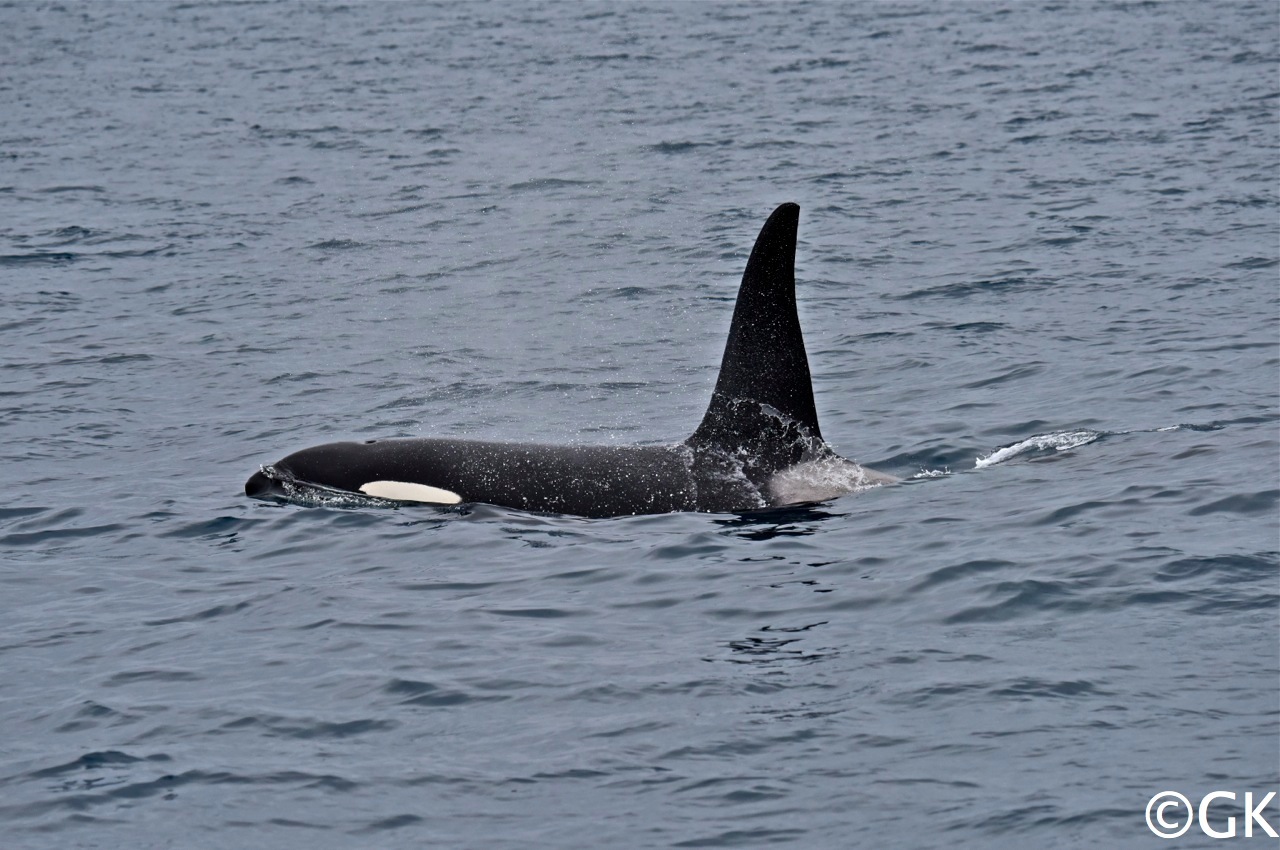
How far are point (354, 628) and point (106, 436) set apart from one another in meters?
7.22

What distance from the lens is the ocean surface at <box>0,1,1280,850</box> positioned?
7719 mm

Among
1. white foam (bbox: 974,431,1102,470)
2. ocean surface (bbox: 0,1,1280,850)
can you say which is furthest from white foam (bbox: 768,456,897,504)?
white foam (bbox: 974,431,1102,470)

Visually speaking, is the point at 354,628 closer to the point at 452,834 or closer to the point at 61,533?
the point at 452,834

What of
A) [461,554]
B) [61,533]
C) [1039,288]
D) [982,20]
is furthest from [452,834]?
[982,20]

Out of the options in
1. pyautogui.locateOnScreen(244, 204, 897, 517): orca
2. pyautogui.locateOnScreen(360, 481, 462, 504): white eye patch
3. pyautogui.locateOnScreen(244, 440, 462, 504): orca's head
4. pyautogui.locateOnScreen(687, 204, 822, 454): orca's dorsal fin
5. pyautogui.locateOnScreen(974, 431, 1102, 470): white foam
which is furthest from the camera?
pyautogui.locateOnScreen(974, 431, 1102, 470): white foam

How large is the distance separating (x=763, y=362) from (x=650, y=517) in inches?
55.8

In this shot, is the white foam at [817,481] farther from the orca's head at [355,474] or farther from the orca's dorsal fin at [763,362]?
the orca's head at [355,474]

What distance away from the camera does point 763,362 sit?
1179 cm

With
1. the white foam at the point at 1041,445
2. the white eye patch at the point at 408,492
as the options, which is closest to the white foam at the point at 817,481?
the white foam at the point at 1041,445

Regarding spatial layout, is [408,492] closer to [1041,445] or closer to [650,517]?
[650,517]

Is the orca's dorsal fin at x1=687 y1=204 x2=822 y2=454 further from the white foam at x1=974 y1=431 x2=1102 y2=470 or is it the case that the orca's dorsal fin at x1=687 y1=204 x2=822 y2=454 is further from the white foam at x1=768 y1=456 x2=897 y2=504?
the white foam at x1=974 y1=431 x2=1102 y2=470

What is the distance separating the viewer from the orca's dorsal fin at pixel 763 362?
1155 centimetres

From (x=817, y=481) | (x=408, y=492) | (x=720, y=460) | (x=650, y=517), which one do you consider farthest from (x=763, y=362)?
(x=408, y=492)

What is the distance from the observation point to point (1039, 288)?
830 inches
